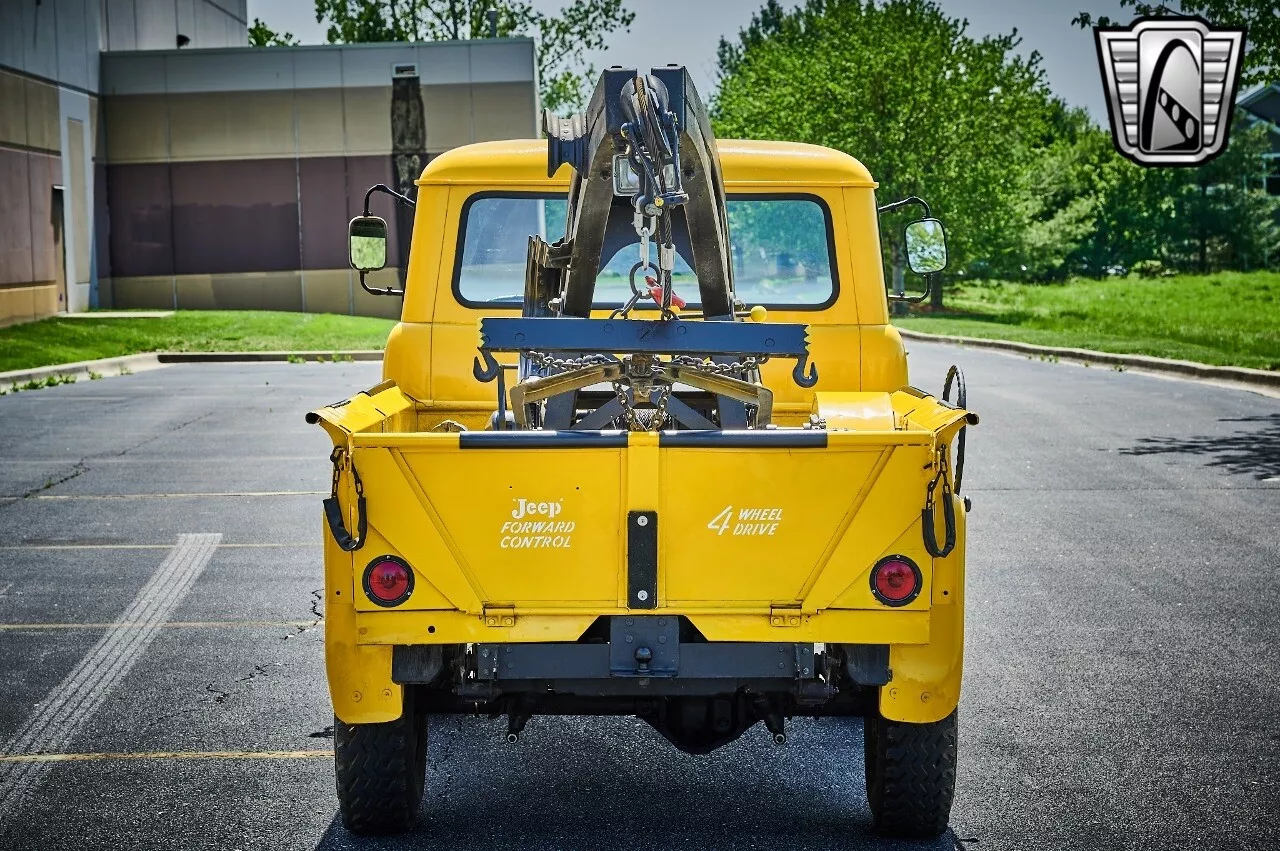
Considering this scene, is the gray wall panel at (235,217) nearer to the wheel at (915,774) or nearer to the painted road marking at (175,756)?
the painted road marking at (175,756)

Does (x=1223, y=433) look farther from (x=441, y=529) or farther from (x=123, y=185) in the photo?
(x=123, y=185)

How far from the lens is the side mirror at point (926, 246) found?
23.4ft

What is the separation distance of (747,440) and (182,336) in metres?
27.9

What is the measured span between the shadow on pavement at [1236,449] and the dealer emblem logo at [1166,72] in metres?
7.80

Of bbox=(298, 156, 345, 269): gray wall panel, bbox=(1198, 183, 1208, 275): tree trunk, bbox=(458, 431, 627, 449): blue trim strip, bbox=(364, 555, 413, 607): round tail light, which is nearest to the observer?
bbox=(458, 431, 627, 449): blue trim strip

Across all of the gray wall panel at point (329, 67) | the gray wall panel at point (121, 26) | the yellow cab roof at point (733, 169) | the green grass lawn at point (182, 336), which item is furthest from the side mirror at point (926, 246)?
the gray wall panel at point (121, 26)

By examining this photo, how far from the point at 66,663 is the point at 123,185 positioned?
33.3 m

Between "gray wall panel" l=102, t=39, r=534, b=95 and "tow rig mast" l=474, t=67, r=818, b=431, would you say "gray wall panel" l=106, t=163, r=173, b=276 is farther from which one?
"tow rig mast" l=474, t=67, r=818, b=431

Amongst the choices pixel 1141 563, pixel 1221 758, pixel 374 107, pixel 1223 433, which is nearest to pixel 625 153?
pixel 1221 758

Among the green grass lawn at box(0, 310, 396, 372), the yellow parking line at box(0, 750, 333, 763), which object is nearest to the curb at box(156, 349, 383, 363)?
the green grass lawn at box(0, 310, 396, 372)

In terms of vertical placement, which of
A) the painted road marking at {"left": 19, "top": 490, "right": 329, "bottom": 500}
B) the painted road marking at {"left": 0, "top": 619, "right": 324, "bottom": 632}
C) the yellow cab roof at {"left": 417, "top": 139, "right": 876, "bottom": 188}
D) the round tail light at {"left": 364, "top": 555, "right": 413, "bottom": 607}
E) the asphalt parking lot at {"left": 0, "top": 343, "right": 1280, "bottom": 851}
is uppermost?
the yellow cab roof at {"left": 417, "top": 139, "right": 876, "bottom": 188}

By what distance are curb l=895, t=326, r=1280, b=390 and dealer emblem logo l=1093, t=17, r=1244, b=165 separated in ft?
10.4

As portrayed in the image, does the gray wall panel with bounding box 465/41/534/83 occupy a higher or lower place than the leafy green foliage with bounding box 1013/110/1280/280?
higher

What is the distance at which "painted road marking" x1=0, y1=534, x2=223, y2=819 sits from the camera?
558cm
